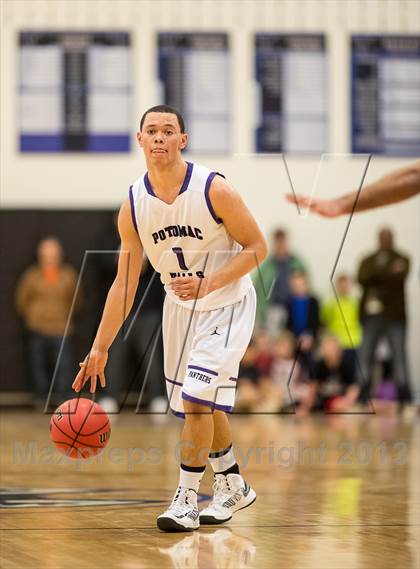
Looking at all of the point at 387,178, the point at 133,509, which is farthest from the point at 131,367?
the point at 387,178

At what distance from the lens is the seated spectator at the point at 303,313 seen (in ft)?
44.4

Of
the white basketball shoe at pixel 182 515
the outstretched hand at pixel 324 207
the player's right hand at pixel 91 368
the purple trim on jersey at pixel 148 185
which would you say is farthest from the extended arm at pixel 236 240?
the white basketball shoe at pixel 182 515

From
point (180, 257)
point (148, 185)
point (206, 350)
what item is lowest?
point (206, 350)

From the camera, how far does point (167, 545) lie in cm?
505

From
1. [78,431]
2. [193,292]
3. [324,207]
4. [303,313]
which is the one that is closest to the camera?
[193,292]

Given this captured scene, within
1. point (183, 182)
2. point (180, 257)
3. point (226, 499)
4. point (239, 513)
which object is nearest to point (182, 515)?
point (226, 499)

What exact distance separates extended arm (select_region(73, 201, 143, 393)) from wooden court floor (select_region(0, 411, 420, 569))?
0.78 metres

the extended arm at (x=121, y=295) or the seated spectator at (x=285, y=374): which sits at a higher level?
the extended arm at (x=121, y=295)

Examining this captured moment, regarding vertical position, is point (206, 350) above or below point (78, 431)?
above

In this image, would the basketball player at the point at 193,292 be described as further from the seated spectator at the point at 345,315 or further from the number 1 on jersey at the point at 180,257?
the seated spectator at the point at 345,315

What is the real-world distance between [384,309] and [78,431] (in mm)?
7995

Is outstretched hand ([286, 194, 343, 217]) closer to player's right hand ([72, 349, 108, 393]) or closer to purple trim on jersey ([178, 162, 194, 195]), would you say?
purple trim on jersey ([178, 162, 194, 195])

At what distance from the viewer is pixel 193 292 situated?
219 inches

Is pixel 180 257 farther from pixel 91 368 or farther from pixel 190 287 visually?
pixel 91 368
